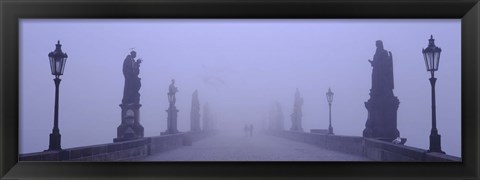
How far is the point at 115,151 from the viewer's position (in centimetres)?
1151

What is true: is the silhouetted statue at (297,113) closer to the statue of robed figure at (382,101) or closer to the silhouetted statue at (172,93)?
the silhouetted statue at (172,93)

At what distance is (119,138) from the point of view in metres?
16.8

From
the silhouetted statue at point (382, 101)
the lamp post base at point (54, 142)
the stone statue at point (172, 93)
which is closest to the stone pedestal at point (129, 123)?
the stone statue at point (172, 93)

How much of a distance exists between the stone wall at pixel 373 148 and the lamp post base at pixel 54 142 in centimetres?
473

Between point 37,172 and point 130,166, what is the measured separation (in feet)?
1.78

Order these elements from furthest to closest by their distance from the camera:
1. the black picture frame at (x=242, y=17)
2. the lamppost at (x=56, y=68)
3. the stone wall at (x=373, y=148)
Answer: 1. the lamppost at (x=56, y=68)
2. the stone wall at (x=373, y=148)
3. the black picture frame at (x=242, y=17)

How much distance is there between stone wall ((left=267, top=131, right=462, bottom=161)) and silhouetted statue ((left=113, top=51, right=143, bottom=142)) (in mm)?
5507

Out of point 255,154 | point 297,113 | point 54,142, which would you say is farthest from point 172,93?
point 297,113

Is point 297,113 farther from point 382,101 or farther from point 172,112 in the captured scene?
point 382,101

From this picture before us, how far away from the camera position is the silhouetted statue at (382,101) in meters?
17.1

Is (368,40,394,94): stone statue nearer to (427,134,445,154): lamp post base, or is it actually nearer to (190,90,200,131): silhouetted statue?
(427,134,445,154): lamp post base

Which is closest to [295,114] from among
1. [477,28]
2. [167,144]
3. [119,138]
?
[167,144]

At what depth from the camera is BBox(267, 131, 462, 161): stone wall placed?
792 cm

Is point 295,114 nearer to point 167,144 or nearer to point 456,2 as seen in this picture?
point 167,144
